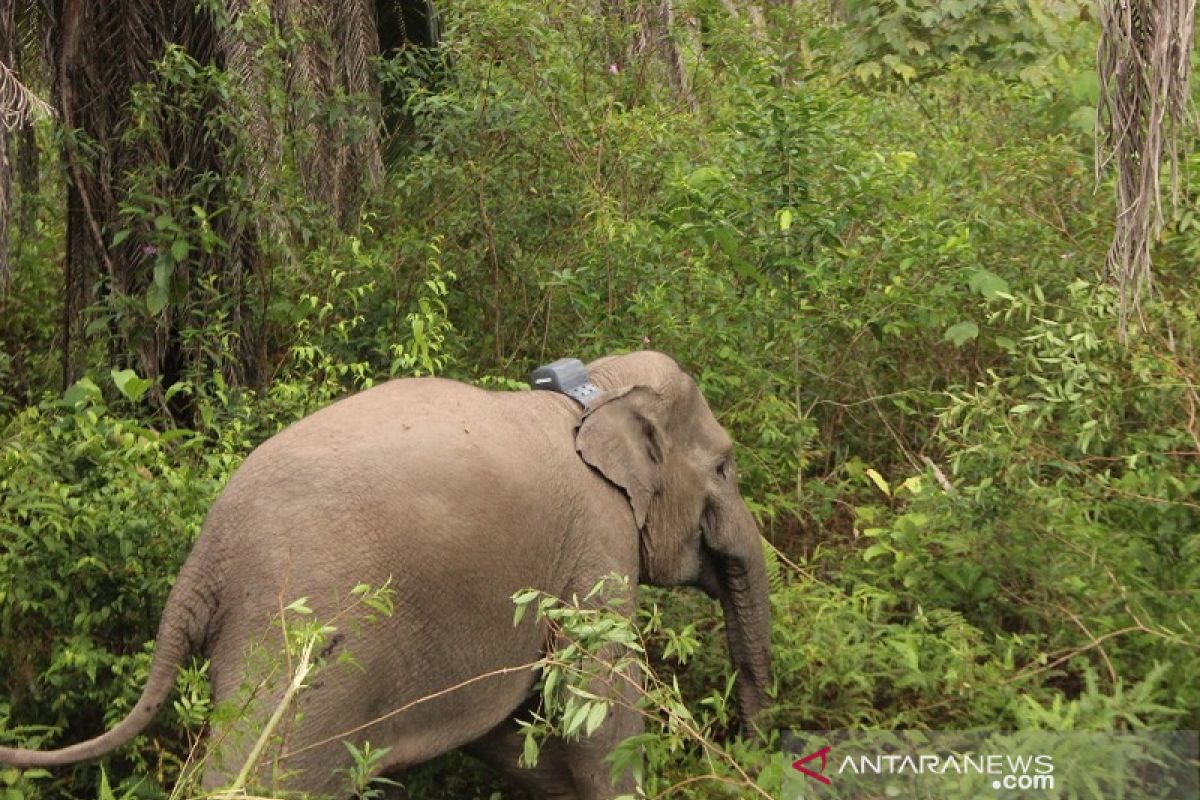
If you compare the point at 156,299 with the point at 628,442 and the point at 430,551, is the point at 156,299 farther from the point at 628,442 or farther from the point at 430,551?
the point at 430,551

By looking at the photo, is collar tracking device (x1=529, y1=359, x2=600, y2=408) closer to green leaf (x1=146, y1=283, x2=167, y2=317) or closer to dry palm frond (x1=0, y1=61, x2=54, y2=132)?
dry palm frond (x1=0, y1=61, x2=54, y2=132)

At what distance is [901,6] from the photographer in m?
11.5

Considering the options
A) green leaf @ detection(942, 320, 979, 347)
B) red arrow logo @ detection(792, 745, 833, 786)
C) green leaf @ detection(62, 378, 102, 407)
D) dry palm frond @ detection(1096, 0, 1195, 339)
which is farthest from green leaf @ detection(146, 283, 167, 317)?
dry palm frond @ detection(1096, 0, 1195, 339)

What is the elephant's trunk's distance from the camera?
5855mm

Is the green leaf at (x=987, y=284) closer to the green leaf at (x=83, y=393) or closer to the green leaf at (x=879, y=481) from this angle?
the green leaf at (x=879, y=481)

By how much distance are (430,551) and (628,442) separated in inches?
43.3

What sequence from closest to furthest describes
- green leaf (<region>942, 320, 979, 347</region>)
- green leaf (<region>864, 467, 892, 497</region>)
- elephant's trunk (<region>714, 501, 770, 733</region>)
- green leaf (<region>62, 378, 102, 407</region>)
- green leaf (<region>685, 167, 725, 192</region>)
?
1. elephant's trunk (<region>714, 501, 770, 733</region>)
2. green leaf (<region>62, 378, 102, 407</region>)
3. green leaf (<region>864, 467, 892, 497</region>)
4. green leaf (<region>942, 320, 979, 347</region>)
5. green leaf (<region>685, 167, 725, 192</region>)

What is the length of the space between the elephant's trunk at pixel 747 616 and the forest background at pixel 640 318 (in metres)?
0.10

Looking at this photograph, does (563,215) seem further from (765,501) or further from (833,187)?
(765,501)

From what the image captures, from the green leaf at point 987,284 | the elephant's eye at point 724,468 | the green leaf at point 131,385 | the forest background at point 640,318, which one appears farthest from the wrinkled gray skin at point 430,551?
the green leaf at point 987,284

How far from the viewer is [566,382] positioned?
5.58 meters

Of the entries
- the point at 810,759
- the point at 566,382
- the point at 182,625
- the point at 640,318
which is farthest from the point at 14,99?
the point at 810,759

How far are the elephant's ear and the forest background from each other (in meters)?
0.90

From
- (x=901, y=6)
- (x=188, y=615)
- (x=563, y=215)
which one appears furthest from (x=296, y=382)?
(x=901, y=6)
